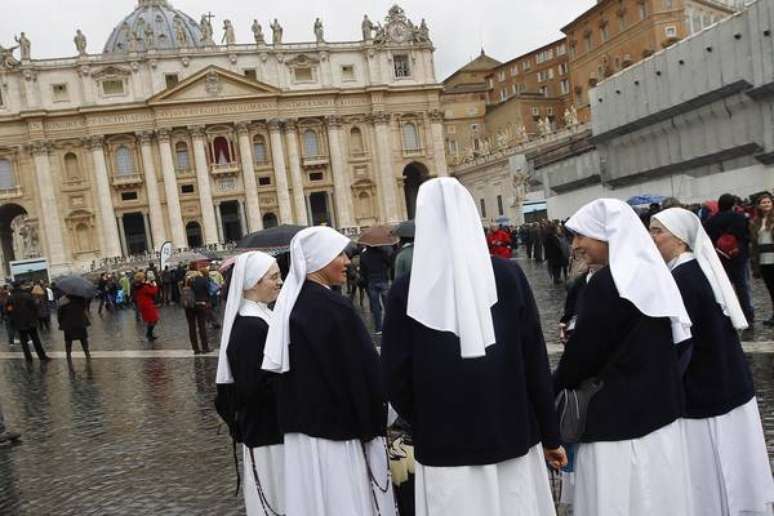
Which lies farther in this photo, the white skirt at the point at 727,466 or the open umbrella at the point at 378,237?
the open umbrella at the point at 378,237

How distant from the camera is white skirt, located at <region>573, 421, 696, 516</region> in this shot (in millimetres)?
3008

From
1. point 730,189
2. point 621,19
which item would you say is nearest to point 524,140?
point 621,19

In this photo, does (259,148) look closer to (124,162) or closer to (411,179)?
(124,162)

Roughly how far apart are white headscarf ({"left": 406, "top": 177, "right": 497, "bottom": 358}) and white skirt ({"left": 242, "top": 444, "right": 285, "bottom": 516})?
4.69 feet

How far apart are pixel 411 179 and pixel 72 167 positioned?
2517cm

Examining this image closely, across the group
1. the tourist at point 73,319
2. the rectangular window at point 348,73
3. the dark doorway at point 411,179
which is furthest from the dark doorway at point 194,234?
the tourist at point 73,319

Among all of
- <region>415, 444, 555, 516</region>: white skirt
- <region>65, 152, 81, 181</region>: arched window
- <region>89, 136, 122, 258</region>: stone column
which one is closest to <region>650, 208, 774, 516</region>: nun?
A: <region>415, 444, 555, 516</region>: white skirt

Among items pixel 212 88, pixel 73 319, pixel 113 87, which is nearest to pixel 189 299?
pixel 73 319

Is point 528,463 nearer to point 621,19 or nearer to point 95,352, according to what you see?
point 95,352

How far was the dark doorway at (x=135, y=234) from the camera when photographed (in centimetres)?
5359

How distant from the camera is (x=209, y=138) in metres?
53.0

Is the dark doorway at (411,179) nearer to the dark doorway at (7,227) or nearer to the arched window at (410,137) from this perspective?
the arched window at (410,137)

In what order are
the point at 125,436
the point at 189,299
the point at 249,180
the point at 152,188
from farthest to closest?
the point at 249,180
the point at 152,188
the point at 189,299
the point at 125,436

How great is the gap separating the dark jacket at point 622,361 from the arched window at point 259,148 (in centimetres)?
5259
